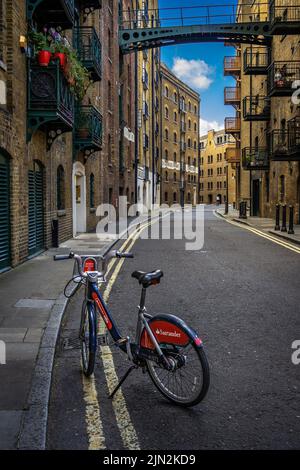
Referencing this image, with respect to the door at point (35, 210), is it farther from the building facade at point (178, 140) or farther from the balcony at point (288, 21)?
the building facade at point (178, 140)

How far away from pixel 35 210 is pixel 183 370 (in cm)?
1002

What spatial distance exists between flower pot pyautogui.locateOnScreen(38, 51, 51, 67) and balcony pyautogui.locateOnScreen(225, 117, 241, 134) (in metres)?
35.0

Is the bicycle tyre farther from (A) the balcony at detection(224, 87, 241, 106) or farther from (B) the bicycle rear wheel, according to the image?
(A) the balcony at detection(224, 87, 241, 106)

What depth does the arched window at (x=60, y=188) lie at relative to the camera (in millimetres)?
16875

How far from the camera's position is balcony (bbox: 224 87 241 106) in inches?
1850

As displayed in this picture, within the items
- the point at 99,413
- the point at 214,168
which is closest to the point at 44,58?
the point at 99,413

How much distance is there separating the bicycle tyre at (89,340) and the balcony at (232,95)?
44.6 metres

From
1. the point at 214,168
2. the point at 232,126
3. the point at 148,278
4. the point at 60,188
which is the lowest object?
the point at 148,278

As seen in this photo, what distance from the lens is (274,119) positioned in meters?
30.2

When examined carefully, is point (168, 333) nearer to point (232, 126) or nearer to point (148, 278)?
point (148, 278)

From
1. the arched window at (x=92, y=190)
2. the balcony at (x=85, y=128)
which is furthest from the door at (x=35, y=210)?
the arched window at (x=92, y=190)

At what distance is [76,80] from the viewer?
47.8 ft

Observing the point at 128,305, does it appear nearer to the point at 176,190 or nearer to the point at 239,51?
the point at 239,51

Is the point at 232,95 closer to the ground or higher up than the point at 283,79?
higher up
